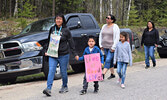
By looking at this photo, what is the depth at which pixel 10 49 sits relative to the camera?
23.1ft

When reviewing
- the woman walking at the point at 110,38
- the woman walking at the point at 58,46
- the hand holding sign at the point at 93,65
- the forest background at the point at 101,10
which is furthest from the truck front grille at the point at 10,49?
the forest background at the point at 101,10

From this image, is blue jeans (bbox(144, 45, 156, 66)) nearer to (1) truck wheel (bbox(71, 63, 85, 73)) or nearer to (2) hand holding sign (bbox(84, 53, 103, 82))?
(1) truck wheel (bbox(71, 63, 85, 73))

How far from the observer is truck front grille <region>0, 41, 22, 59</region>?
703cm

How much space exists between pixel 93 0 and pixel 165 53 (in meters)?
56.7

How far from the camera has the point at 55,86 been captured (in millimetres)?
6746

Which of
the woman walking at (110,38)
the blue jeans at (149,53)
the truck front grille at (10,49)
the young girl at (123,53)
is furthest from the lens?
the blue jeans at (149,53)

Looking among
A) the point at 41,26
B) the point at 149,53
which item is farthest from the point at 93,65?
the point at 149,53

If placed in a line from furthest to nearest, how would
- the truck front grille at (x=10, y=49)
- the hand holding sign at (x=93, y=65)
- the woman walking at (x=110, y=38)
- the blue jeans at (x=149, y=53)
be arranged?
the blue jeans at (x=149, y=53), the woman walking at (x=110, y=38), the truck front grille at (x=10, y=49), the hand holding sign at (x=93, y=65)

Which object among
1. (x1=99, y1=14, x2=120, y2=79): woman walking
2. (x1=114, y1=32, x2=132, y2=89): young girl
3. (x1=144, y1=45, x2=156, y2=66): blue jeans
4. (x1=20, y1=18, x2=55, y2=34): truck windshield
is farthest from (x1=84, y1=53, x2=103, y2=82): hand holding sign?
(x1=144, y1=45, x2=156, y2=66): blue jeans

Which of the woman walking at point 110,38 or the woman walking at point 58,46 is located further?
the woman walking at point 110,38

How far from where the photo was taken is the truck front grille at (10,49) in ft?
23.1

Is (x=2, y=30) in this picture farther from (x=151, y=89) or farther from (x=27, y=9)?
(x=151, y=89)

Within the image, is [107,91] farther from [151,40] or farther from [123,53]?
[151,40]

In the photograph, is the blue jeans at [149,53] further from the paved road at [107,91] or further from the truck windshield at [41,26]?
the truck windshield at [41,26]
